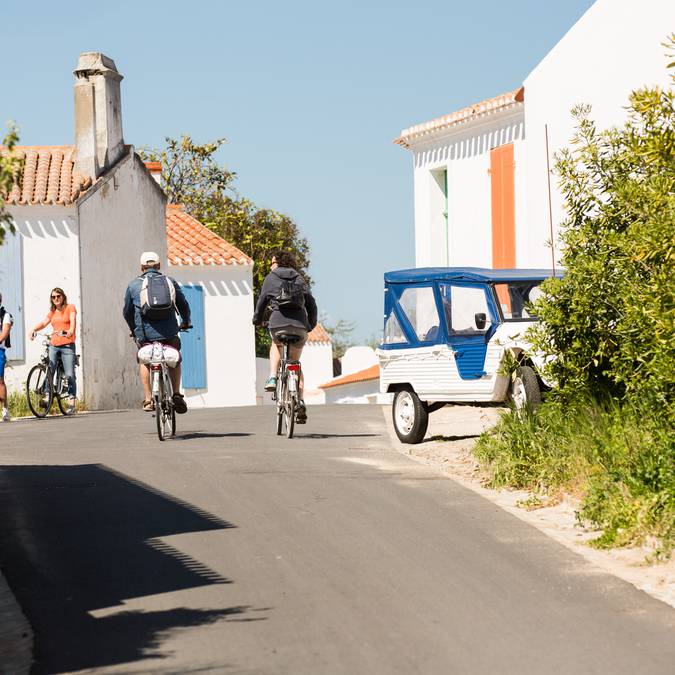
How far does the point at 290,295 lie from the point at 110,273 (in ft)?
50.3

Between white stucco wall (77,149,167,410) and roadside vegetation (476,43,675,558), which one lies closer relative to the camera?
roadside vegetation (476,43,675,558)

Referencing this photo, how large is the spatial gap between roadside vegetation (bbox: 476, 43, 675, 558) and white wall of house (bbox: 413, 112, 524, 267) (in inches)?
559

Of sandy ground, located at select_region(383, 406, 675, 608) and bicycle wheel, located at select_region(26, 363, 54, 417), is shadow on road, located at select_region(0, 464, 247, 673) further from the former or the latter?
bicycle wheel, located at select_region(26, 363, 54, 417)

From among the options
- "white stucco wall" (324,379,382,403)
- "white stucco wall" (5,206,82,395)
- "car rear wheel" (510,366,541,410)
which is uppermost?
"white stucco wall" (5,206,82,395)

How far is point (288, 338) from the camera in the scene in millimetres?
14297

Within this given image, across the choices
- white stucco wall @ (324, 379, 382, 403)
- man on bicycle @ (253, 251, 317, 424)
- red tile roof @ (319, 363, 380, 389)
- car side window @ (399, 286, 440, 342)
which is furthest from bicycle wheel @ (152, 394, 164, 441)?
white stucco wall @ (324, 379, 382, 403)

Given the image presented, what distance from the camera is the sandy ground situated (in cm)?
716

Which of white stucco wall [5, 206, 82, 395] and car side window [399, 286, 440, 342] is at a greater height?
white stucco wall [5, 206, 82, 395]

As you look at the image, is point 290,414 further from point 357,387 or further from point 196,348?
point 357,387

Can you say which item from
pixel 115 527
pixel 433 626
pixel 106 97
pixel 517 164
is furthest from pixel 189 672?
pixel 106 97

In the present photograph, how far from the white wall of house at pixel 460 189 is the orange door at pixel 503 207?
255 millimetres

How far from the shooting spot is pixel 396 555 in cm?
757

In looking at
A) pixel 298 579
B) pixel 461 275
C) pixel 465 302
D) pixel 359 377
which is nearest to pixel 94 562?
pixel 298 579

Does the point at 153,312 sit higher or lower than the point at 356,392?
higher
